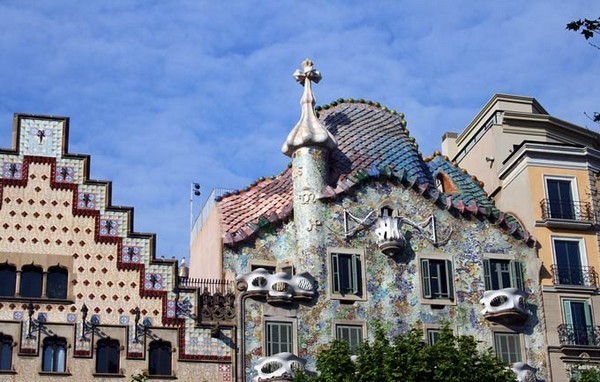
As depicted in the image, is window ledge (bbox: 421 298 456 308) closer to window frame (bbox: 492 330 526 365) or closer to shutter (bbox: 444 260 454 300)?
shutter (bbox: 444 260 454 300)

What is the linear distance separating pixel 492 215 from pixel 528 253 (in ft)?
5.52

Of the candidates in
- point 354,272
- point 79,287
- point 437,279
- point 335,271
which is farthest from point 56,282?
point 437,279

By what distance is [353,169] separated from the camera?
40.4 metres

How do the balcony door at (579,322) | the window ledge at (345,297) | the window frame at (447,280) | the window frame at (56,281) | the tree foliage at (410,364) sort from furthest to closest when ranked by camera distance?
the balcony door at (579,322) → the window frame at (447,280) → the window ledge at (345,297) → the window frame at (56,281) → the tree foliage at (410,364)

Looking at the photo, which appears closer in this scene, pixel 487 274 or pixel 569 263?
pixel 487 274

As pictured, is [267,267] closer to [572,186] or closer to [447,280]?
[447,280]

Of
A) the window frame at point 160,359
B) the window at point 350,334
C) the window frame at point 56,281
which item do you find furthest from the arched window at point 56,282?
the window at point 350,334

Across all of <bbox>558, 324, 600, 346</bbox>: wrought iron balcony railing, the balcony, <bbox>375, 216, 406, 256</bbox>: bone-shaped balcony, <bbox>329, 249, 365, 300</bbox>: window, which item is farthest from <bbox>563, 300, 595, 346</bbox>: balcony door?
<bbox>329, 249, 365, 300</bbox>: window

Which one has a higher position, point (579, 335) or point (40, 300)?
point (40, 300)

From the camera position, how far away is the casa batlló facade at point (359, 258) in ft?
123

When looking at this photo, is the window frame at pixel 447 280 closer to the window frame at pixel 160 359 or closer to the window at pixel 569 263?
the window at pixel 569 263

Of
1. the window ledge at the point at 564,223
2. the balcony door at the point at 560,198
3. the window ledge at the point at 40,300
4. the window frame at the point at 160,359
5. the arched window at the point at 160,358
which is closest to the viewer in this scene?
the window ledge at the point at 40,300

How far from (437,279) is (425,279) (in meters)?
0.41

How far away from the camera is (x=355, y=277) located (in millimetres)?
38406
